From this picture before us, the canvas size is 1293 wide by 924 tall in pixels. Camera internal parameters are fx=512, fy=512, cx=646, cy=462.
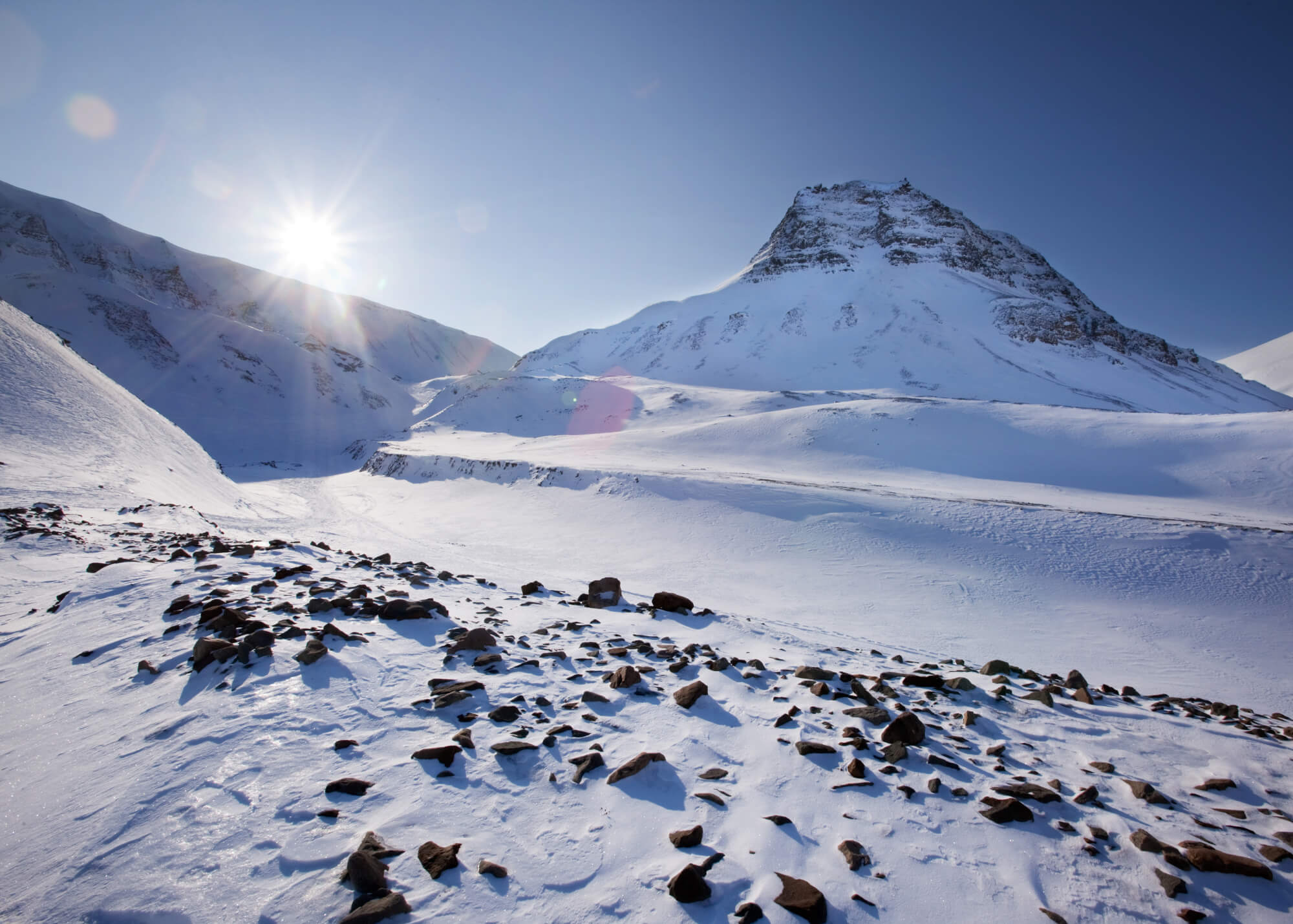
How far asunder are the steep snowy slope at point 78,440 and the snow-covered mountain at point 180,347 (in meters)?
30.8

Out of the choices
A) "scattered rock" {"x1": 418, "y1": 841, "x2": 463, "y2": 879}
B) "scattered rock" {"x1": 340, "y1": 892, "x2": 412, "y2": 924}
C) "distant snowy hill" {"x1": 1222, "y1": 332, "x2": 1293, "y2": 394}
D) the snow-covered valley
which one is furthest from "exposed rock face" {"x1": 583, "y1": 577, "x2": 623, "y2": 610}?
"distant snowy hill" {"x1": 1222, "y1": 332, "x2": 1293, "y2": 394}

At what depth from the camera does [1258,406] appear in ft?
231

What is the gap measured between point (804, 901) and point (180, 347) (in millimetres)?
83045

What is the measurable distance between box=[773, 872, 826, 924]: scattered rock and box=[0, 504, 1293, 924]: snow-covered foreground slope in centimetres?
2

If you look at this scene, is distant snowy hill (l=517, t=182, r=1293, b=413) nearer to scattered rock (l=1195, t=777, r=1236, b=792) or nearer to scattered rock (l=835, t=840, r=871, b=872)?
scattered rock (l=1195, t=777, r=1236, b=792)

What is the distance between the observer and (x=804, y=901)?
289 cm

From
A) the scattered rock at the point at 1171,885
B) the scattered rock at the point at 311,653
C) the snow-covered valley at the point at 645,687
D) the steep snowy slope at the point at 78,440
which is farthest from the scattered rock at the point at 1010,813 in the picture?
the steep snowy slope at the point at 78,440

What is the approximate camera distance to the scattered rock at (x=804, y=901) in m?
2.86

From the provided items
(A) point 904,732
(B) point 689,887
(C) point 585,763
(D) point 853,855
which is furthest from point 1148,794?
(C) point 585,763

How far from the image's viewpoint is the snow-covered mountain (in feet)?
180

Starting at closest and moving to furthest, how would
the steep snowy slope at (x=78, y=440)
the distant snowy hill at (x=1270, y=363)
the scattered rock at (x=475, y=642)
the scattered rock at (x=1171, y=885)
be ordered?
the scattered rock at (x=1171, y=885) → the scattered rock at (x=475, y=642) → the steep snowy slope at (x=78, y=440) → the distant snowy hill at (x=1270, y=363)

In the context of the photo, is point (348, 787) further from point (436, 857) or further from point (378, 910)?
point (378, 910)

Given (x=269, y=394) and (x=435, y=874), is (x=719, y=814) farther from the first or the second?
(x=269, y=394)

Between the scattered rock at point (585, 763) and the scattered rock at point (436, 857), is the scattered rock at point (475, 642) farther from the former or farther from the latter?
the scattered rock at point (436, 857)
